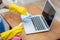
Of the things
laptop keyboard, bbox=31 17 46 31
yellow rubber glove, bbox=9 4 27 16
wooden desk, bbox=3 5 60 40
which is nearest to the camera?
wooden desk, bbox=3 5 60 40

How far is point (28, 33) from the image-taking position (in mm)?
1261

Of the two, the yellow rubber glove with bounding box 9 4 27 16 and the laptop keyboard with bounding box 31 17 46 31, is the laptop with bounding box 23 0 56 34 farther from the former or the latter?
the yellow rubber glove with bounding box 9 4 27 16

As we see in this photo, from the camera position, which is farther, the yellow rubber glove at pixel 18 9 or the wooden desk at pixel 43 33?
the yellow rubber glove at pixel 18 9

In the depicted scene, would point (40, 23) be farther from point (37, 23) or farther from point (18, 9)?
point (18, 9)

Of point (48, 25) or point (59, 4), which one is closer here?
point (48, 25)

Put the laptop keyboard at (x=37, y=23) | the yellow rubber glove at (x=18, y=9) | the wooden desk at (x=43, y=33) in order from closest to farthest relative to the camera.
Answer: the wooden desk at (x=43, y=33), the laptop keyboard at (x=37, y=23), the yellow rubber glove at (x=18, y=9)

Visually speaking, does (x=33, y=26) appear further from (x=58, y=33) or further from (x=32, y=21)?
(x=58, y=33)

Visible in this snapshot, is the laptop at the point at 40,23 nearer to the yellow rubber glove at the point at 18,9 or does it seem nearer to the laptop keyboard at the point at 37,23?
the laptop keyboard at the point at 37,23

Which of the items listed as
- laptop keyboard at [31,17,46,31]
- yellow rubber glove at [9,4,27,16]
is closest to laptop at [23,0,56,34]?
laptop keyboard at [31,17,46,31]

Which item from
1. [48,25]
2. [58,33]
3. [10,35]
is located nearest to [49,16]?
[48,25]

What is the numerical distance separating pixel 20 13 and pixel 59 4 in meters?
1.68

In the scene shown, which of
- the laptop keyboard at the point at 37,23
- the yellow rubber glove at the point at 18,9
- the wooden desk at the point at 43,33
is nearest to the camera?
the wooden desk at the point at 43,33

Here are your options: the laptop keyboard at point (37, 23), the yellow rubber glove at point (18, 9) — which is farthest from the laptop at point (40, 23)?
the yellow rubber glove at point (18, 9)

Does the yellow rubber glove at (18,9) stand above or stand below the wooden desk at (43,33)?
above
